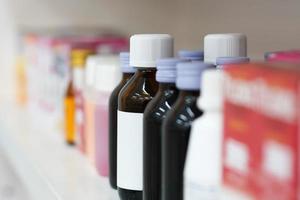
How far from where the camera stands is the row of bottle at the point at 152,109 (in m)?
0.53

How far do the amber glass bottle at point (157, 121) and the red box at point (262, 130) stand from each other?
142mm

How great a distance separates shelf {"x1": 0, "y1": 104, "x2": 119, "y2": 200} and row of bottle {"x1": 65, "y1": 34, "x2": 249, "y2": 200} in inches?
1.3

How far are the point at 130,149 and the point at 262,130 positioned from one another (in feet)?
0.93

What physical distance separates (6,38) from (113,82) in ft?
3.11

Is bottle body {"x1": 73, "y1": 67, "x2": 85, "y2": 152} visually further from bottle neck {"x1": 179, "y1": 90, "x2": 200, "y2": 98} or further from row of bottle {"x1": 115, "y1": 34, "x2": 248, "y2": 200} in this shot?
bottle neck {"x1": 179, "y1": 90, "x2": 200, "y2": 98}

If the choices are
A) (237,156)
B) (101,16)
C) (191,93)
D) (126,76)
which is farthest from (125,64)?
(101,16)

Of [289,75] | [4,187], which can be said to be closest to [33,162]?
[4,187]

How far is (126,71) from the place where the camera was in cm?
75

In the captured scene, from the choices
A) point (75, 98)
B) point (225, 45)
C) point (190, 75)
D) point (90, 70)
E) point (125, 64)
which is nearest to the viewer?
point (190, 75)

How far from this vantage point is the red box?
38cm

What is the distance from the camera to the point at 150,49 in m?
0.65

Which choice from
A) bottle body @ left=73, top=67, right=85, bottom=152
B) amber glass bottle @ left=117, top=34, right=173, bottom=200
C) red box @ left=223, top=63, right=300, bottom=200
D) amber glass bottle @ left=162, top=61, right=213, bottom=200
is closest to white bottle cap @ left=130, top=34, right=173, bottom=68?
amber glass bottle @ left=117, top=34, right=173, bottom=200

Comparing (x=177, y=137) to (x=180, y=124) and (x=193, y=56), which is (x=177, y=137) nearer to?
(x=180, y=124)

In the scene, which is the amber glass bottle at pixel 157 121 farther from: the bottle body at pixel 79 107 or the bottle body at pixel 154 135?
the bottle body at pixel 79 107
